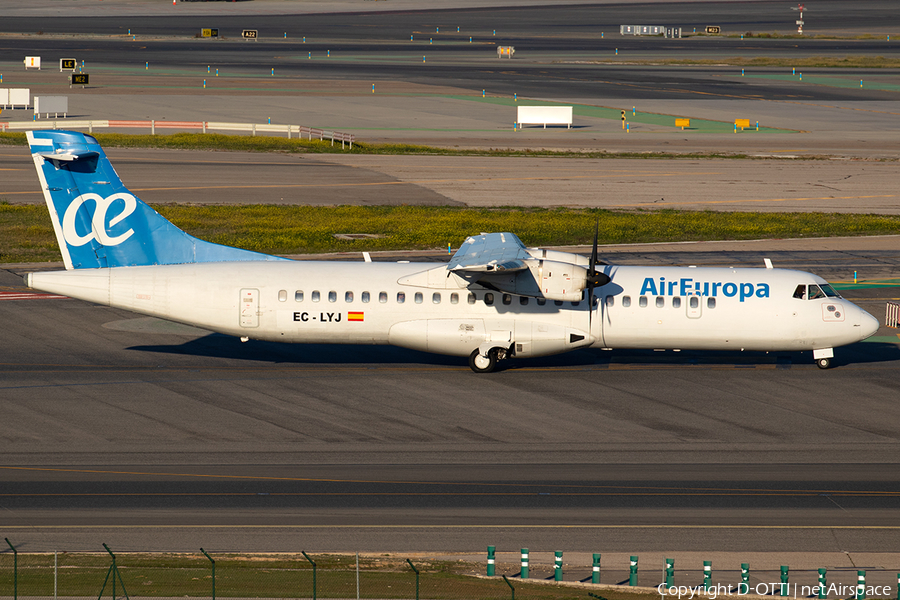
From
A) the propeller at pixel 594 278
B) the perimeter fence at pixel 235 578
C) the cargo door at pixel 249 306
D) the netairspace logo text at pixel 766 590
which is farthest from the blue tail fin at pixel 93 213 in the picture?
the netairspace logo text at pixel 766 590

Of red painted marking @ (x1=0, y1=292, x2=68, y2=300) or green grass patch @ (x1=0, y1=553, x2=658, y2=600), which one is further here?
red painted marking @ (x1=0, y1=292, x2=68, y2=300)

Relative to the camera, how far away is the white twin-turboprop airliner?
110 feet

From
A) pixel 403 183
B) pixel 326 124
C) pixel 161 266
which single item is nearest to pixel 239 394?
pixel 161 266

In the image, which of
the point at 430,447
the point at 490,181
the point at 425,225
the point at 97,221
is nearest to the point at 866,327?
the point at 430,447

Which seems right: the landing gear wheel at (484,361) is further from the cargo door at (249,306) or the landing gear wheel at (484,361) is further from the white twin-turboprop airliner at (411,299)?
the cargo door at (249,306)

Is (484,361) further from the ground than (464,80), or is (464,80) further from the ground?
(464,80)

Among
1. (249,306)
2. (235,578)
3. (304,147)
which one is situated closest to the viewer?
(235,578)

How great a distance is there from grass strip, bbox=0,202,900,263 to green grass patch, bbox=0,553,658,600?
33.1m

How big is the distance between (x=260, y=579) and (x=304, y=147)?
203 feet

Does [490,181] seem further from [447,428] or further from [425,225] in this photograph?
[447,428]

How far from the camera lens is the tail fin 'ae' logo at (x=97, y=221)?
34.3 meters

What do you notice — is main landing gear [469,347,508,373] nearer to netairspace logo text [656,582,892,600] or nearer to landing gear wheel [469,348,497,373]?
landing gear wheel [469,348,497,373]

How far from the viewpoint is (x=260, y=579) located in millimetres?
18656

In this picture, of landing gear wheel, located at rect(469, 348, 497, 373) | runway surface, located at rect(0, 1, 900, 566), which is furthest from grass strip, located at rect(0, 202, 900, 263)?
landing gear wheel, located at rect(469, 348, 497, 373)
